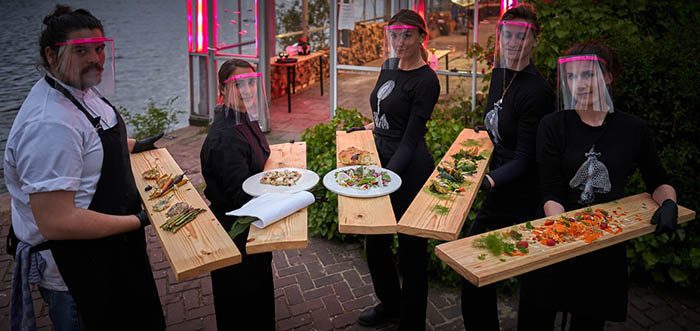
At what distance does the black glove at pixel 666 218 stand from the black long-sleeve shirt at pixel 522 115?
73 centimetres

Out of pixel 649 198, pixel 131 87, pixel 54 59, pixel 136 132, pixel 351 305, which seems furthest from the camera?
pixel 131 87

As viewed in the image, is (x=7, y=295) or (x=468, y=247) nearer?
(x=468, y=247)

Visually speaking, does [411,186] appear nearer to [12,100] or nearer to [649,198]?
[649,198]

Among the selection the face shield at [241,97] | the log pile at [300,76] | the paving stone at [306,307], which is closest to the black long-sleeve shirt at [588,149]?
the face shield at [241,97]

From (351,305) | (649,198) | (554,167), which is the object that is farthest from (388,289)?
(649,198)

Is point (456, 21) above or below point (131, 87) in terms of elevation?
above

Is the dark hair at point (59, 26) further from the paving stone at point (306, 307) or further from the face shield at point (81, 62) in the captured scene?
the paving stone at point (306, 307)

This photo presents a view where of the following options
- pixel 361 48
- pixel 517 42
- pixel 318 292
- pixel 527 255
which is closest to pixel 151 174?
pixel 318 292

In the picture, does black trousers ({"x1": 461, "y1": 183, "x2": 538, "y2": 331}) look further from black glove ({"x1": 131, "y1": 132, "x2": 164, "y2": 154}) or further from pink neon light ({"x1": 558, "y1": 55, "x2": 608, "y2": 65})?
black glove ({"x1": 131, "y1": 132, "x2": 164, "y2": 154})

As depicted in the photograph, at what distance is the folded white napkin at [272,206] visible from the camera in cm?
274

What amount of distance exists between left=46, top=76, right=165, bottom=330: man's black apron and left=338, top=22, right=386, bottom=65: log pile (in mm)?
5350

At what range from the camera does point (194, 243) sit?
8.47 feet

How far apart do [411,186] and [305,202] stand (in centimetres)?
103

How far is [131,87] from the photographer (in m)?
14.3
